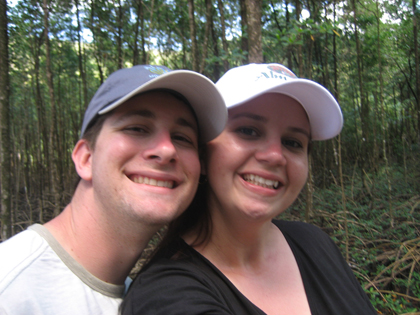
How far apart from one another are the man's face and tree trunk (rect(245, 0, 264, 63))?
6.55 ft

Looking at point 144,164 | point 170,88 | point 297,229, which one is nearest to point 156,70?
point 170,88

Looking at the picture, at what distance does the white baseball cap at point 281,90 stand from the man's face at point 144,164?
0.24 meters

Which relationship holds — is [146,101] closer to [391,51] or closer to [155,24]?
Answer: [155,24]

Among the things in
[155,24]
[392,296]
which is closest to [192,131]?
[392,296]

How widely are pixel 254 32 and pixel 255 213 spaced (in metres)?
2.33

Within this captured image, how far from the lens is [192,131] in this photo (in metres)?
1.19

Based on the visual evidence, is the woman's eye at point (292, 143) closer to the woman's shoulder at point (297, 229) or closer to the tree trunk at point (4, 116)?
the woman's shoulder at point (297, 229)

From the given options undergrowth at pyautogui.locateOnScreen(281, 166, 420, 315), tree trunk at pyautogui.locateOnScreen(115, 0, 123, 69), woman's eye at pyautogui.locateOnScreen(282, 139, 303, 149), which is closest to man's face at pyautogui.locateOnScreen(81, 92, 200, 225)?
woman's eye at pyautogui.locateOnScreen(282, 139, 303, 149)

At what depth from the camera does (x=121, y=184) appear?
1.04 metres

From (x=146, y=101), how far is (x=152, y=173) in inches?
10.3

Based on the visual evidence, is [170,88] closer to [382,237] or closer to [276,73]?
[276,73]

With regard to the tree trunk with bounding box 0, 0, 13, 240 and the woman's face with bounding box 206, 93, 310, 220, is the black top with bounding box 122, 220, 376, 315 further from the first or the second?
the tree trunk with bounding box 0, 0, 13, 240

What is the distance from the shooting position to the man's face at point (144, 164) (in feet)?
3.38

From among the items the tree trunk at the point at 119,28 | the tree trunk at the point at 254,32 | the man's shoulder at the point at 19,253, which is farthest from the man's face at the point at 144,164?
the tree trunk at the point at 119,28
